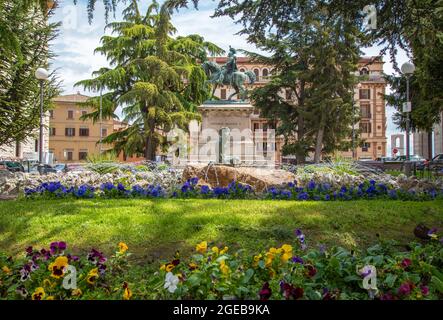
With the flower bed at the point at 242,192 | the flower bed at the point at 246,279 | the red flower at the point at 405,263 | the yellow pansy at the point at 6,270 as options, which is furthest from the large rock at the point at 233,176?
the yellow pansy at the point at 6,270

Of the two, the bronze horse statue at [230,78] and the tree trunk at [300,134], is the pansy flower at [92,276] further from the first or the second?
the tree trunk at [300,134]

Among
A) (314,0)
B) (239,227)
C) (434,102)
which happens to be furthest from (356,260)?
(434,102)

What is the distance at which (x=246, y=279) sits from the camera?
287 cm

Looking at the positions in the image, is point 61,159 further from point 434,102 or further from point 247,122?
point 434,102

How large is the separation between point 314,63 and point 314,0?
79.4 feet

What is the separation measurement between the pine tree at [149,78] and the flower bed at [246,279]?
925 inches

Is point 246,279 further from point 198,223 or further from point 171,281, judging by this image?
point 198,223

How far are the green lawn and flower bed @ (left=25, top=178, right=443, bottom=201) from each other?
1077 mm

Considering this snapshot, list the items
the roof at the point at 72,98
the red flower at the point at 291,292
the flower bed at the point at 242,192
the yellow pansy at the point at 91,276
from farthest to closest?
the roof at the point at 72,98, the flower bed at the point at 242,192, the yellow pansy at the point at 91,276, the red flower at the point at 291,292

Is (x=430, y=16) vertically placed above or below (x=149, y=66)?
below

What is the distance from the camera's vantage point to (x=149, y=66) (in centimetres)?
2753

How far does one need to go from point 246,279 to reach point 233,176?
23.8 ft

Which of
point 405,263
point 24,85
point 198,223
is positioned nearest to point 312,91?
point 24,85

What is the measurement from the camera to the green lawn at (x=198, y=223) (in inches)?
205
